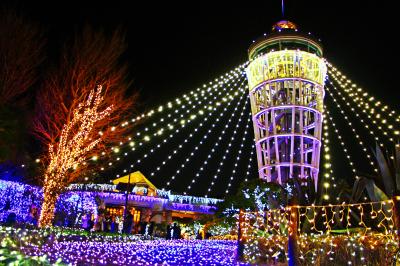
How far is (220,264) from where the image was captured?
8.43m

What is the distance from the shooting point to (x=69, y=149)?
14.8 meters

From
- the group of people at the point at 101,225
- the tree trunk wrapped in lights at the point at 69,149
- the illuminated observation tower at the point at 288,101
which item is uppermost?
the illuminated observation tower at the point at 288,101

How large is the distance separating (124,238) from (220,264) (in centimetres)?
677

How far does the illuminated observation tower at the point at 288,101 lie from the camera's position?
27.3 metres

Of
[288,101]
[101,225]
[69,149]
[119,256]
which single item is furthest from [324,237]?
[288,101]

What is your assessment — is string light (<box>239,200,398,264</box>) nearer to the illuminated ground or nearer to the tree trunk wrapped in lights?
the illuminated ground

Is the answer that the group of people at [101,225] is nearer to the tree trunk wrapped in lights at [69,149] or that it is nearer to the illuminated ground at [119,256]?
the tree trunk wrapped in lights at [69,149]

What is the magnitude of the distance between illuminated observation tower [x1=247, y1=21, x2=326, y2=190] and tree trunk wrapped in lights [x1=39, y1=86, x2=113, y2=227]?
15115 mm

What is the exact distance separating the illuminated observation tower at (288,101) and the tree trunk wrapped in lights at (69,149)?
49.6 ft

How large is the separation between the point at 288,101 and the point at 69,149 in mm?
17799

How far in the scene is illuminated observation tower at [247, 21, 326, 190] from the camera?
2727cm

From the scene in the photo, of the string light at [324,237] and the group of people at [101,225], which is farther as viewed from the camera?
the group of people at [101,225]

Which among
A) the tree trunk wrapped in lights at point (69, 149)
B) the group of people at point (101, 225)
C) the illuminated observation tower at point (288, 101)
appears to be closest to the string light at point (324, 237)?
the tree trunk wrapped in lights at point (69, 149)

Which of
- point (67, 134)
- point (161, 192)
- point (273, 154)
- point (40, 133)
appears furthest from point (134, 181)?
point (67, 134)
